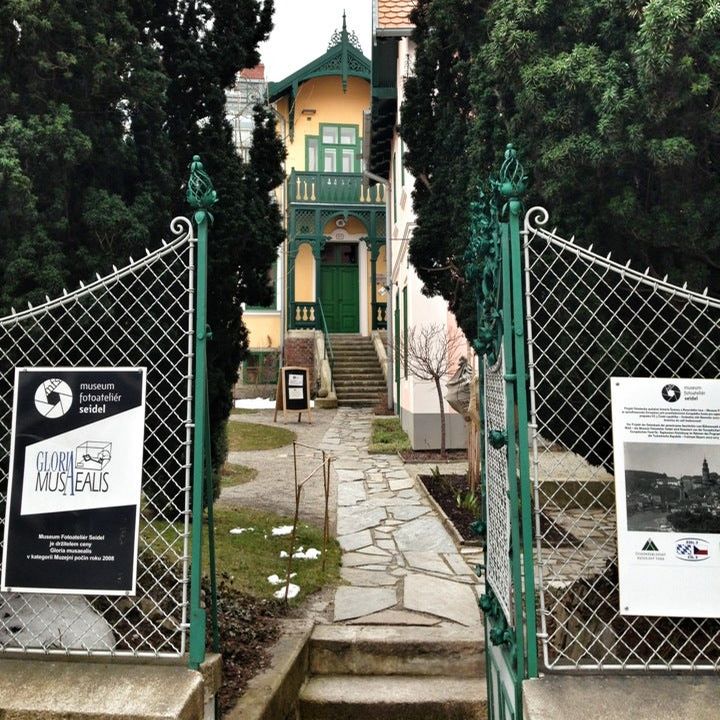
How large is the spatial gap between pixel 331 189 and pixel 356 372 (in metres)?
5.94

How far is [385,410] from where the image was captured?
16219mm

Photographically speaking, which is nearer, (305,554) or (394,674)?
(394,674)

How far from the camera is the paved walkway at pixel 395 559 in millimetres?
4422

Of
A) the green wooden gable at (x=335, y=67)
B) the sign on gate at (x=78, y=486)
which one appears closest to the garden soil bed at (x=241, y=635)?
the sign on gate at (x=78, y=486)

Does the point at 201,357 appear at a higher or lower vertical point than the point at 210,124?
lower

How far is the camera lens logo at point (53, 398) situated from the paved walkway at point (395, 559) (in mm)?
2345

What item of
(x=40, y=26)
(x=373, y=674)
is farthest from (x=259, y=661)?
(x=40, y=26)

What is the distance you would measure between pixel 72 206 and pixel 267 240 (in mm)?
1943

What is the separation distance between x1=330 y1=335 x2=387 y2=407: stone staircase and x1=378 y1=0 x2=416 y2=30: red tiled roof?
30.1 ft

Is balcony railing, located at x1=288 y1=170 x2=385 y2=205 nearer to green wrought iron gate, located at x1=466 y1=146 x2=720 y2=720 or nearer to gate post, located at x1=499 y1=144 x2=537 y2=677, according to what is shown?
green wrought iron gate, located at x1=466 y1=146 x2=720 y2=720

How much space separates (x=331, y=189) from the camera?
2086 cm

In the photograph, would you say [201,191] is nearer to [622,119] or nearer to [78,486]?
[78,486]

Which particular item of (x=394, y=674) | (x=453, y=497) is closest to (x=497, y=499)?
(x=394, y=674)

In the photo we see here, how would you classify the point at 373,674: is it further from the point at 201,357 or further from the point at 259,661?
the point at 201,357
